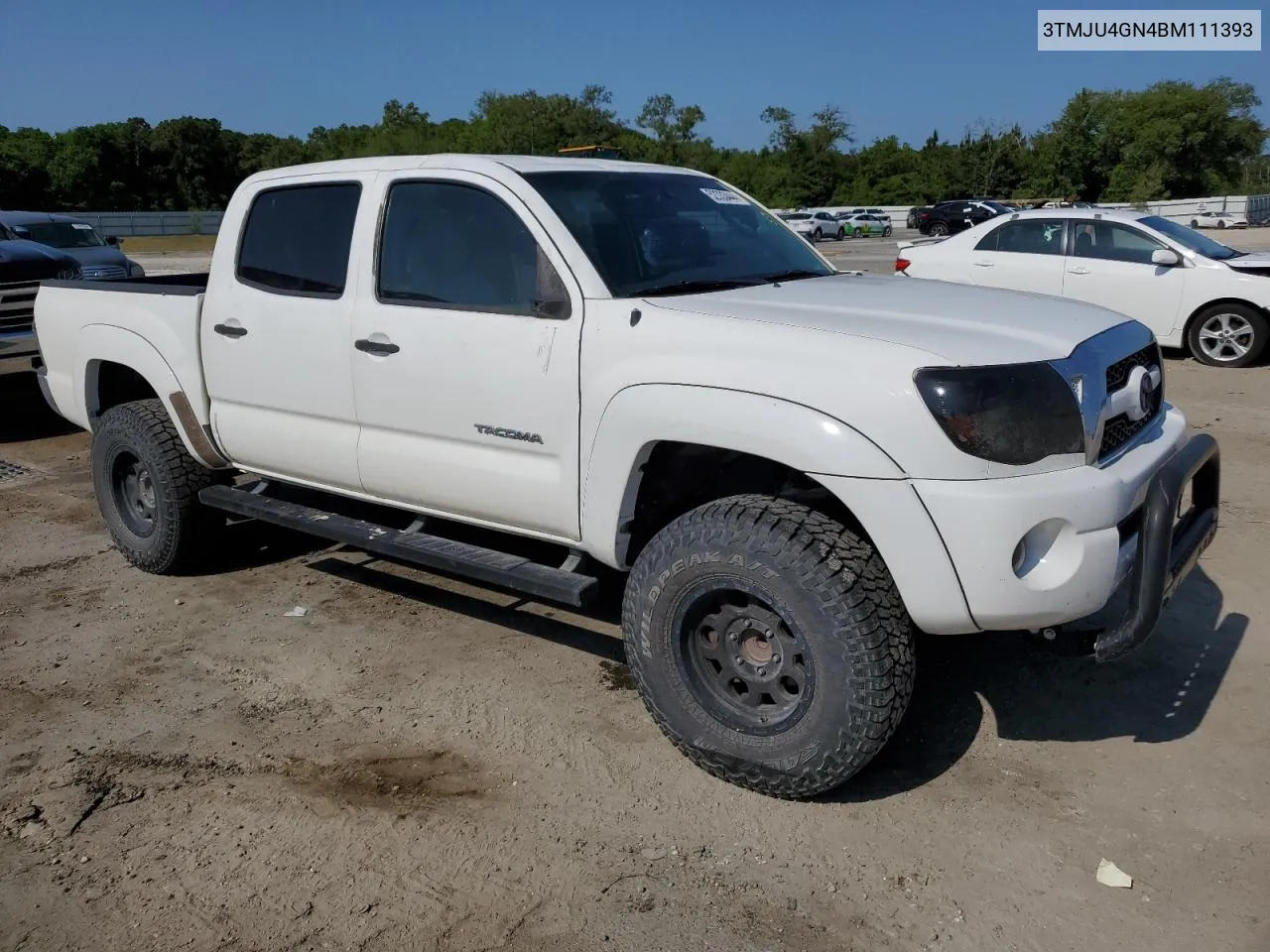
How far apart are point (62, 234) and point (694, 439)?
15.7 m

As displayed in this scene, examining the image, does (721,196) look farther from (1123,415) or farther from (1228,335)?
(1228,335)

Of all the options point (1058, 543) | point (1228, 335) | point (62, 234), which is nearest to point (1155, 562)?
point (1058, 543)

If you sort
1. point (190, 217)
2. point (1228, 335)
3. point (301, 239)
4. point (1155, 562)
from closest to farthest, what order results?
point (1155, 562) → point (301, 239) → point (1228, 335) → point (190, 217)

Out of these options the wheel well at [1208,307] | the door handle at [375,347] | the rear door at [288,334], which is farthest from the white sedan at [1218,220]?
the door handle at [375,347]

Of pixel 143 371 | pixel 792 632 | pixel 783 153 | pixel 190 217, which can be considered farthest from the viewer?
pixel 783 153

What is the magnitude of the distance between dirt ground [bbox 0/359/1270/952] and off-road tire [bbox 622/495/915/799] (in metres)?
0.18

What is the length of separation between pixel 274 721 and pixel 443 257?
1.81 m

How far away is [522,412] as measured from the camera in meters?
3.72

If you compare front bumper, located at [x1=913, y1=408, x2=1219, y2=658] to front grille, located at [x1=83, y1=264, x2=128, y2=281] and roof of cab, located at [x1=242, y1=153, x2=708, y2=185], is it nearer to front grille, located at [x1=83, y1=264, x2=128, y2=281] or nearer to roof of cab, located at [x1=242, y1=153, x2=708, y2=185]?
roof of cab, located at [x1=242, y1=153, x2=708, y2=185]

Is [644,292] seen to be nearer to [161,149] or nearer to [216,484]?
[216,484]

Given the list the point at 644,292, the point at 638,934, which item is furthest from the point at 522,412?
the point at 638,934

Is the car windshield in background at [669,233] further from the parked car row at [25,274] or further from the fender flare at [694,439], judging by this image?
the parked car row at [25,274]

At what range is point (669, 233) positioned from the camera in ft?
13.5

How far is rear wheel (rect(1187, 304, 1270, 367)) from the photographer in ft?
33.6
